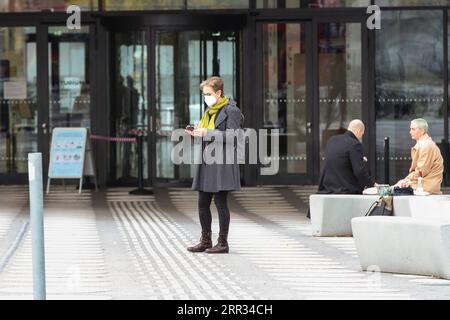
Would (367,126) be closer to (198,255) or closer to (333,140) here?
(333,140)

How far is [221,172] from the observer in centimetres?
1208

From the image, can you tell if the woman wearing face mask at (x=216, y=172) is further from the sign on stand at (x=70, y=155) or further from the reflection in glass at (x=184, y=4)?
the reflection in glass at (x=184, y=4)

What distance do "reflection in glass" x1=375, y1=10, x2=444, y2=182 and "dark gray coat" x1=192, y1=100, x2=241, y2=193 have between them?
32.7 feet

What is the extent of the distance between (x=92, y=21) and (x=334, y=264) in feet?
38.0

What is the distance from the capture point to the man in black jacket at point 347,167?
14312mm

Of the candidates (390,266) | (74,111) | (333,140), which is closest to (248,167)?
(74,111)

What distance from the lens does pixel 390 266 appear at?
10781 millimetres

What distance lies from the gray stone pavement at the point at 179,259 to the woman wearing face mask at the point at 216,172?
26 cm

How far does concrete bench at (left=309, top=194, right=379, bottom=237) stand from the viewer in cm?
1397

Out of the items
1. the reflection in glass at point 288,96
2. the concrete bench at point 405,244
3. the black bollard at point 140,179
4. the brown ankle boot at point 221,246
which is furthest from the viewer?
the reflection in glass at point 288,96

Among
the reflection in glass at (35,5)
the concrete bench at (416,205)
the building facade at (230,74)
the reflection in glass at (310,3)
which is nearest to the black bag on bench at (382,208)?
the concrete bench at (416,205)

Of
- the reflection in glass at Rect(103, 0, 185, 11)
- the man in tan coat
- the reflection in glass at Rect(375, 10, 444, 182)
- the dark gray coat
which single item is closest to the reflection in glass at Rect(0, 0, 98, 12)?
the reflection in glass at Rect(103, 0, 185, 11)

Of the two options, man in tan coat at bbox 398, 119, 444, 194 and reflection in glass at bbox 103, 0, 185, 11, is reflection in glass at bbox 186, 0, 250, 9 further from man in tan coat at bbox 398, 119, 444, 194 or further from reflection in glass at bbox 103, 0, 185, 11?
man in tan coat at bbox 398, 119, 444, 194
